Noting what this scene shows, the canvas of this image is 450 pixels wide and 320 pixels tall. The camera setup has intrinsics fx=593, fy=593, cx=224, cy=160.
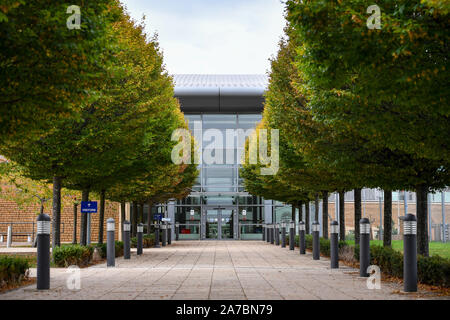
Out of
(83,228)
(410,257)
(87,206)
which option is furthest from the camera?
(87,206)

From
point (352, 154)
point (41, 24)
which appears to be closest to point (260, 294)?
point (41, 24)

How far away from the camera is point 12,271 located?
1145 cm

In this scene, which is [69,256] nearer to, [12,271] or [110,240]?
[110,240]

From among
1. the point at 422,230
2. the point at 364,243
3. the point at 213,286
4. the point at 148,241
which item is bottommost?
the point at 148,241

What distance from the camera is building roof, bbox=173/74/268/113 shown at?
167 ft

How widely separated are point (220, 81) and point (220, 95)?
3.64m

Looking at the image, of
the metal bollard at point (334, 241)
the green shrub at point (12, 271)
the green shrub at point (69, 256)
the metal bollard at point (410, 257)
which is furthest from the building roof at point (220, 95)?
the metal bollard at point (410, 257)

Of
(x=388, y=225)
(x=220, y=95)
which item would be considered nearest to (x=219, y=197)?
(x=220, y=95)

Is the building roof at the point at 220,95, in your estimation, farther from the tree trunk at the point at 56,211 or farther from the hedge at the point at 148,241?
the tree trunk at the point at 56,211

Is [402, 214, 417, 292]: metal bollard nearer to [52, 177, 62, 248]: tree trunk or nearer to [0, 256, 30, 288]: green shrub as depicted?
[0, 256, 30, 288]: green shrub

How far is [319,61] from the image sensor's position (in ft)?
30.1

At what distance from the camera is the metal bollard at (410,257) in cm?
984

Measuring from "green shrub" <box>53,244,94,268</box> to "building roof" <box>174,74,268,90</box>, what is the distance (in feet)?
115
